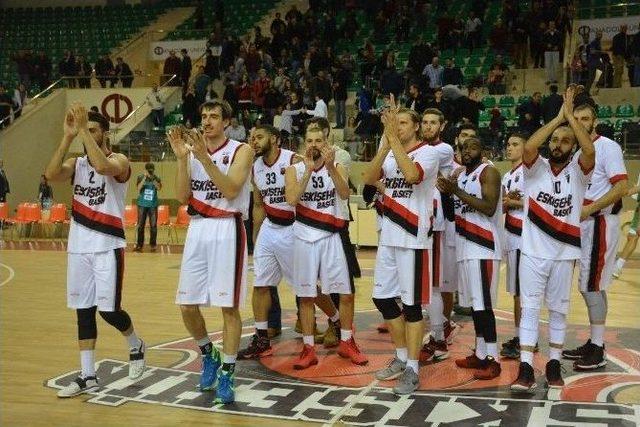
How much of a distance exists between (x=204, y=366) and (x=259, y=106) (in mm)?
14654

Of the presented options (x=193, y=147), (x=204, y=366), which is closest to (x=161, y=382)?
(x=204, y=366)

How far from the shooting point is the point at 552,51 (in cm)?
2005

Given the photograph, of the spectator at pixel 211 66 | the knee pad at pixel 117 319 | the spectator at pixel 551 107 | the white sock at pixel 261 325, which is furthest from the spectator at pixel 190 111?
the knee pad at pixel 117 319

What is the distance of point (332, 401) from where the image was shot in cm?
625

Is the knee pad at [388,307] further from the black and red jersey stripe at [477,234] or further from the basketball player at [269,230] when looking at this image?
the basketball player at [269,230]

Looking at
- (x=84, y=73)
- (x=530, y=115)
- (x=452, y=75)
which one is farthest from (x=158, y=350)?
(x=84, y=73)

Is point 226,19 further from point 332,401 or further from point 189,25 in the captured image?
point 332,401

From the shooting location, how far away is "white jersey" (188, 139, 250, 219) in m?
6.34

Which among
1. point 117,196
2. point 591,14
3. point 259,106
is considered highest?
point 591,14

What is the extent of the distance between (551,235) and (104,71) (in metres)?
19.7

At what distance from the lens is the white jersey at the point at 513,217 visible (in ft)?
24.9

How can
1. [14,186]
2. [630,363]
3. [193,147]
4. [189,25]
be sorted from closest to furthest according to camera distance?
[193,147] → [630,363] → [14,186] → [189,25]

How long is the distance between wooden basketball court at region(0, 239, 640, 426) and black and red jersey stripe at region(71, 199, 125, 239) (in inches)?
48.3

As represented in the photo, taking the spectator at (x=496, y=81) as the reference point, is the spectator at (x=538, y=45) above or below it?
above
